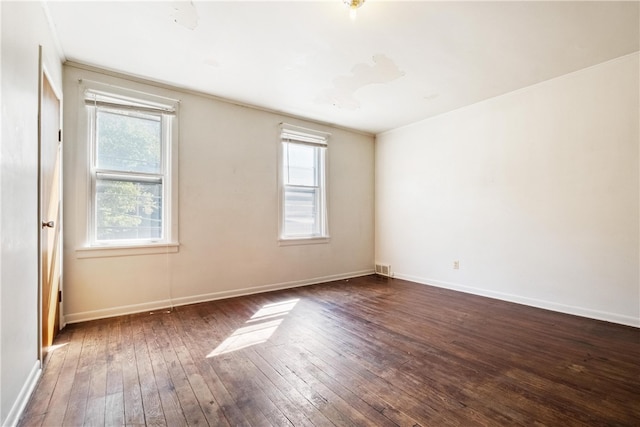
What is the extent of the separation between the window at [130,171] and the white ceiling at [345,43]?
0.43 meters

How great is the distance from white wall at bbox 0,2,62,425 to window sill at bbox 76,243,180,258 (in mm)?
1154

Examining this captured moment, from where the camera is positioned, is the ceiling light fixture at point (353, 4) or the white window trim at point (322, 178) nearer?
the ceiling light fixture at point (353, 4)

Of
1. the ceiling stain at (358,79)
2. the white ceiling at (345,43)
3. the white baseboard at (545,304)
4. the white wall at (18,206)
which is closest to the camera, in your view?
the white wall at (18,206)

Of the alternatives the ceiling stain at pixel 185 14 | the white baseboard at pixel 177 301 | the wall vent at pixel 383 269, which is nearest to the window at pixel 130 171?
the white baseboard at pixel 177 301

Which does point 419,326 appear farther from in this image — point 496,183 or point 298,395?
point 496,183

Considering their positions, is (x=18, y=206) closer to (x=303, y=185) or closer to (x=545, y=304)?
(x=303, y=185)

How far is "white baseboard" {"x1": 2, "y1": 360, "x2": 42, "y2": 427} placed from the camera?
1.47 metres

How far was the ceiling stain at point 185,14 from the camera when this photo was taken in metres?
2.20

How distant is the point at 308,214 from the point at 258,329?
7.58 ft

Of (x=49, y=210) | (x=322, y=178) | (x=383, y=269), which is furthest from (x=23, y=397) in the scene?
(x=383, y=269)

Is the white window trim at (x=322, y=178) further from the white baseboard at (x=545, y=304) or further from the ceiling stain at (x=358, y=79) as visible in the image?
the white baseboard at (x=545, y=304)

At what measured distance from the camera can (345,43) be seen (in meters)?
2.67

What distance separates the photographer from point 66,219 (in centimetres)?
295

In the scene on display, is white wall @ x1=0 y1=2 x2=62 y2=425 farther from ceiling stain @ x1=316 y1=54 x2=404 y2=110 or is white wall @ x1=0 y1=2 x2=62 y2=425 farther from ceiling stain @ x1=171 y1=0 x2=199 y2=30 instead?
ceiling stain @ x1=316 y1=54 x2=404 y2=110
